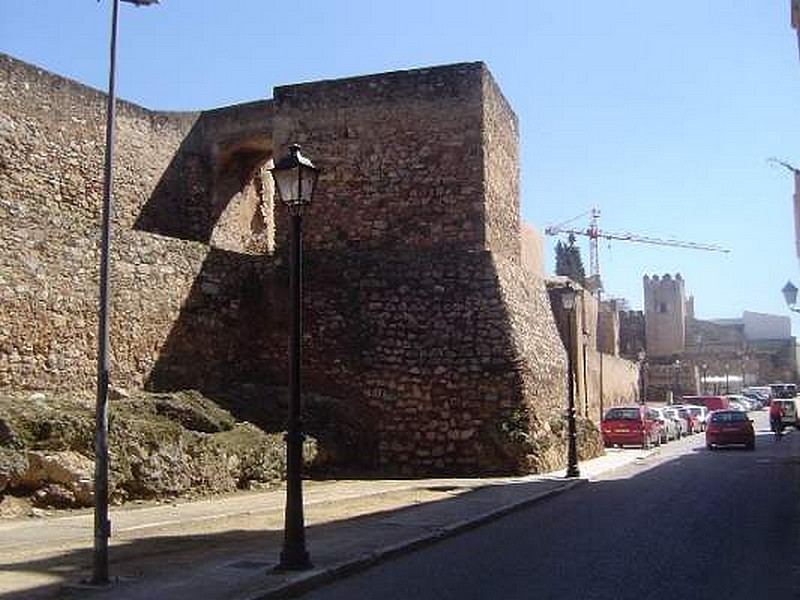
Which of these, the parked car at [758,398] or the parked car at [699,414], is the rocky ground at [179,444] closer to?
the parked car at [699,414]

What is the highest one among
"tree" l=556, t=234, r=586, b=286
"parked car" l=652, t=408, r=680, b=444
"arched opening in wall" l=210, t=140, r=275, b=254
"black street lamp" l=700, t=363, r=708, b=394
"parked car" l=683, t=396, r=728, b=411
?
"tree" l=556, t=234, r=586, b=286

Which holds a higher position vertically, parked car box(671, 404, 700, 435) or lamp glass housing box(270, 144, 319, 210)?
lamp glass housing box(270, 144, 319, 210)

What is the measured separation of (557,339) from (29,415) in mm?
13459

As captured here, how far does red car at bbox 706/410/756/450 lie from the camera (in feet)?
101

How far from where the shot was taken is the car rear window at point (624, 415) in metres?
31.6

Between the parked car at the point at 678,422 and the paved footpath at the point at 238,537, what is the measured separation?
78.3ft

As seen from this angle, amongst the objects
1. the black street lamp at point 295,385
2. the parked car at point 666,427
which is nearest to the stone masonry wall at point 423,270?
the black street lamp at point 295,385

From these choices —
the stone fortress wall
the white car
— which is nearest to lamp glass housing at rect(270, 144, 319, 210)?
the stone fortress wall

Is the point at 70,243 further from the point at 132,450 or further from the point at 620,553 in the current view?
the point at 620,553

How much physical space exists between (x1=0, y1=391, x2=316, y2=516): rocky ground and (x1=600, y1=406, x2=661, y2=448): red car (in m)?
16.7

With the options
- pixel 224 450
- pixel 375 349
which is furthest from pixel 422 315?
pixel 224 450

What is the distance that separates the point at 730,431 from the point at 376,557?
24155 mm

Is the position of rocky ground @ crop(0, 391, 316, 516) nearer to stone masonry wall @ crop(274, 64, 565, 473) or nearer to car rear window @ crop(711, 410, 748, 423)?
stone masonry wall @ crop(274, 64, 565, 473)

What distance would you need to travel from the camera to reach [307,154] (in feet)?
68.6
